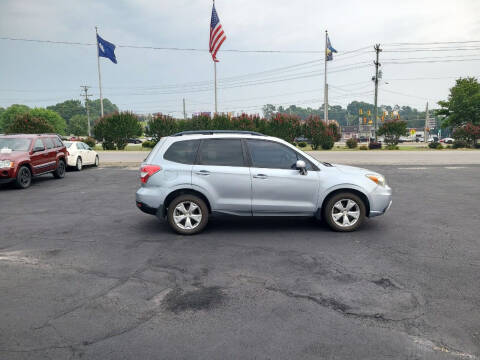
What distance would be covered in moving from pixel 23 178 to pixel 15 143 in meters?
1.44

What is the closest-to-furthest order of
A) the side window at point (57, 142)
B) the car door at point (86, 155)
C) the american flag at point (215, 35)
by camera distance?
the side window at point (57, 142)
the car door at point (86, 155)
the american flag at point (215, 35)

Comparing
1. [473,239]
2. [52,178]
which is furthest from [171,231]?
[52,178]

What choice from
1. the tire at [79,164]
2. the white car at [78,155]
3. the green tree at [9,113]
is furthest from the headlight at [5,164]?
the green tree at [9,113]

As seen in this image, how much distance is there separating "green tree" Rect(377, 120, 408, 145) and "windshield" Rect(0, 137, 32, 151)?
3299cm

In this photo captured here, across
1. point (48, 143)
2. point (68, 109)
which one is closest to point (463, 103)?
point (48, 143)

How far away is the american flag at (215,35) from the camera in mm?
29359

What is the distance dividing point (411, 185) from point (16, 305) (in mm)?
12199

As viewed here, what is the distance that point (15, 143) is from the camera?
13273mm

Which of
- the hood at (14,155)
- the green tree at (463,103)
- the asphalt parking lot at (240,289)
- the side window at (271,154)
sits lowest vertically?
the asphalt parking lot at (240,289)

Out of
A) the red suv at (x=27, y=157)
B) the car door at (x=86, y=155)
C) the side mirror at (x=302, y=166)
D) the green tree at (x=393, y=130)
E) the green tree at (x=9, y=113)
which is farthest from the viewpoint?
the green tree at (x=9, y=113)

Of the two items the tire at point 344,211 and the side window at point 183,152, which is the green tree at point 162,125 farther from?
the tire at point 344,211

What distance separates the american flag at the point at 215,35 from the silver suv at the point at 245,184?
24527mm

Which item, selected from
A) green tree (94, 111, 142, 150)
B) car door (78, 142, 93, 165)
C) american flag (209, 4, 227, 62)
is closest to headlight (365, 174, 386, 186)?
car door (78, 142, 93, 165)

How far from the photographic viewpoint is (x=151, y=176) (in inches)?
261
